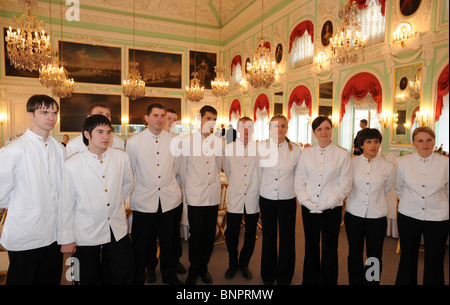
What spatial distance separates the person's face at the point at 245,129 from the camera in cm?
337

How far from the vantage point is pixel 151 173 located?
10.2ft

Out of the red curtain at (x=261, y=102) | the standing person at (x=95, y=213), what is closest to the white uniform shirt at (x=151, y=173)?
the standing person at (x=95, y=213)

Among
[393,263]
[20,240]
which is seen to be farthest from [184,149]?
[393,263]

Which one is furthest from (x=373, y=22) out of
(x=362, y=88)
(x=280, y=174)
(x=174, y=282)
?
(x=174, y=282)

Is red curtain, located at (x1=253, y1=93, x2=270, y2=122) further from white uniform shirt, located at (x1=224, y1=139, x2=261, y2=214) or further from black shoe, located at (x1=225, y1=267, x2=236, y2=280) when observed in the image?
black shoe, located at (x1=225, y1=267, x2=236, y2=280)

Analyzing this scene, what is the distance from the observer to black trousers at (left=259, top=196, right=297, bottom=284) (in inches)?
125

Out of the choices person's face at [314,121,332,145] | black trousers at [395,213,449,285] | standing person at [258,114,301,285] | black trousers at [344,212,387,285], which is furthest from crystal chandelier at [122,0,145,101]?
black trousers at [395,213,449,285]

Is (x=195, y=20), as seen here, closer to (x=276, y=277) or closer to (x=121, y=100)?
(x=121, y=100)

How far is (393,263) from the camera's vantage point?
397cm

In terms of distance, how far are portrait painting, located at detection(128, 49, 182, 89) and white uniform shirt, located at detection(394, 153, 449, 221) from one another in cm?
1595

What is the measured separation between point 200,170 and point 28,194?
1670mm

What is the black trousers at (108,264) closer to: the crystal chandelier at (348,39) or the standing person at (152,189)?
the standing person at (152,189)

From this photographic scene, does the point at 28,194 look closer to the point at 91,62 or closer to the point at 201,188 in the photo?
the point at 201,188

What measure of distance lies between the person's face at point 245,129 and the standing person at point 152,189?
883 mm
